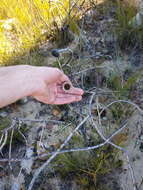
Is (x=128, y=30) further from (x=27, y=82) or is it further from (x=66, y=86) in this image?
(x=27, y=82)

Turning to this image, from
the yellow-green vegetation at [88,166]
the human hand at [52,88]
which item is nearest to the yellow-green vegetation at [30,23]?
the human hand at [52,88]

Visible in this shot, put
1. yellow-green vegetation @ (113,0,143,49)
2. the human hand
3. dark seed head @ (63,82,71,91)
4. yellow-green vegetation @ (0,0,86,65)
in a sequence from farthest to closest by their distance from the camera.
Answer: yellow-green vegetation @ (0,0,86,65), yellow-green vegetation @ (113,0,143,49), dark seed head @ (63,82,71,91), the human hand

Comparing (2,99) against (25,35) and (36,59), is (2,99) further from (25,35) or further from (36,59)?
(25,35)

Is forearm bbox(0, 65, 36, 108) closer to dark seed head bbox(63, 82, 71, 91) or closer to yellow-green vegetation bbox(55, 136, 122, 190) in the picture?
dark seed head bbox(63, 82, 71, 91)

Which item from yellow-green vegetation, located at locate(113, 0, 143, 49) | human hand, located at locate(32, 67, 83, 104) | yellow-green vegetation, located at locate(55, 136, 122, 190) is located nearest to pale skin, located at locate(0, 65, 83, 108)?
human hand, located at locate(32, 67, 83, 104)

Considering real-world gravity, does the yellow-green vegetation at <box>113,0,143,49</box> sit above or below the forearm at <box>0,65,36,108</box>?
above

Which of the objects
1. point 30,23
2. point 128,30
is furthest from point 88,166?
point 30,23

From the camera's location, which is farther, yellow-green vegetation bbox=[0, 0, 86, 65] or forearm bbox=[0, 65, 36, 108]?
yellow-green vegetation bbox=[0, 0, 86, 65]

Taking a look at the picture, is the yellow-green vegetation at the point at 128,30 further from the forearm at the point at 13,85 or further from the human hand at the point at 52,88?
the forearm at the point at 13,85
